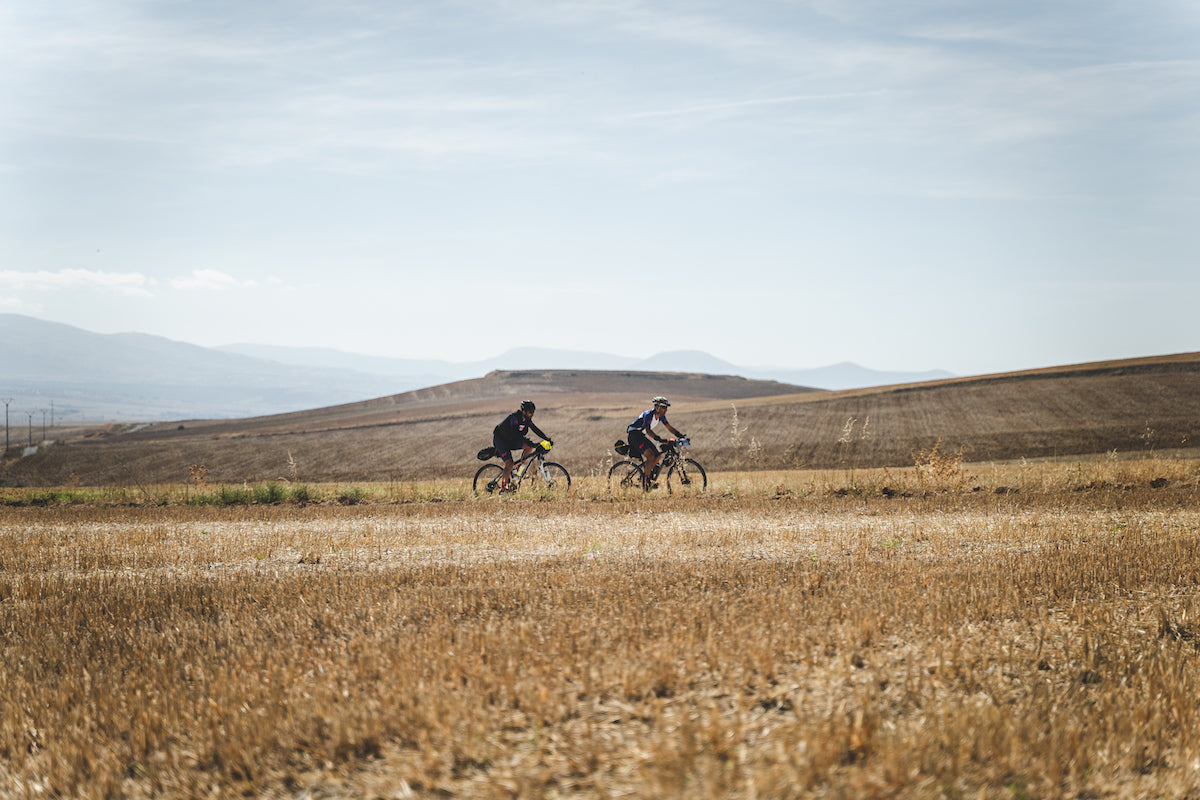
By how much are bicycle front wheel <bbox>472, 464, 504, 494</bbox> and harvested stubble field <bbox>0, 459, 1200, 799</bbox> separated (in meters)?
8.45

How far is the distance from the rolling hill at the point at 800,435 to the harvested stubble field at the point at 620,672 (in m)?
19.2

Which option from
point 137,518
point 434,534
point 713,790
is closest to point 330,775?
point 713,790

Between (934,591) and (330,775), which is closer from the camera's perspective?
(330,775)

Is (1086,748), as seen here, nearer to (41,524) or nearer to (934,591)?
(934,591)

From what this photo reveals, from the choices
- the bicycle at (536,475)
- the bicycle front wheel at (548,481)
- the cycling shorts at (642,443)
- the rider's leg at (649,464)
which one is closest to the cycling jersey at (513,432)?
the bicycle at (536,475)

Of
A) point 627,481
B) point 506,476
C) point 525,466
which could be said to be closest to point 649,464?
point 627,481

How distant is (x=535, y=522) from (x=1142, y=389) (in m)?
56.0

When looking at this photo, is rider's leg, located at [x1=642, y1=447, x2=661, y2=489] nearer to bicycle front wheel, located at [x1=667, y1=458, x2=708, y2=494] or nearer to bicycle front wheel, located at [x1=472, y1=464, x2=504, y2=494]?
bicycle front wheel, located at [x1=667, y1=458, x2=708, y2=494]

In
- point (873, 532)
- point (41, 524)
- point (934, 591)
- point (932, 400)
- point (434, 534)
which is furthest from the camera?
point (932, 400)

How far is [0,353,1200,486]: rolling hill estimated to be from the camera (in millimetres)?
38594

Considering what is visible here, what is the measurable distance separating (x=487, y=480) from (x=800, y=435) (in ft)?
99.7

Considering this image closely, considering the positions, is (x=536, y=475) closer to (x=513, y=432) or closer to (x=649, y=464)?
(x=513, y=432)

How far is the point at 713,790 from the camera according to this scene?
3.68m

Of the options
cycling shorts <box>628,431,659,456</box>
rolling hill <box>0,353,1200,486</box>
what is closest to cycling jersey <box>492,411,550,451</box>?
cycling shorts <box>628,431,659,456</box>
